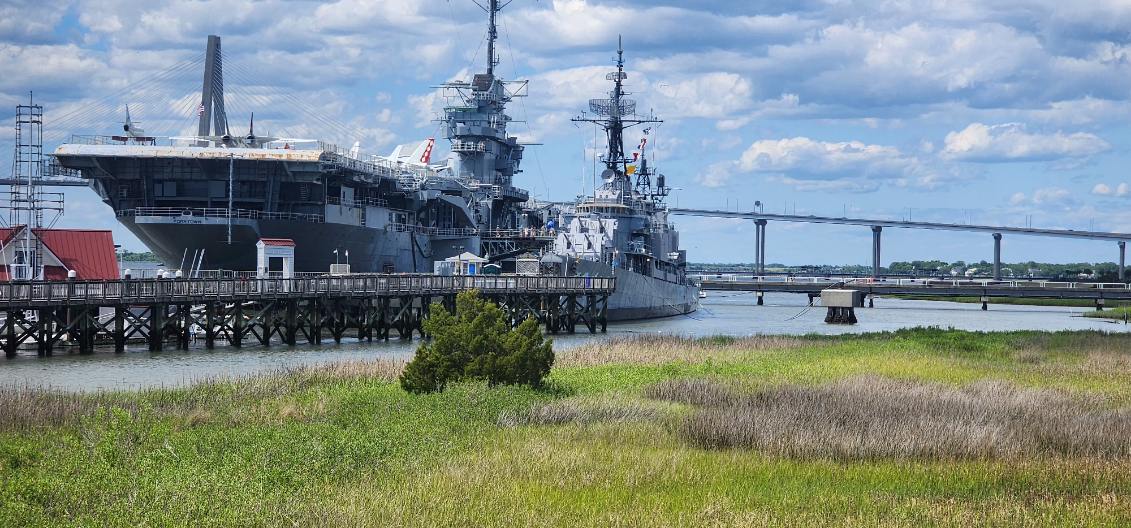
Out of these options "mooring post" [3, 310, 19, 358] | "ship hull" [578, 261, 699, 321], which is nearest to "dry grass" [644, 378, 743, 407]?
"mooring post" [3, 310, 19, 358]

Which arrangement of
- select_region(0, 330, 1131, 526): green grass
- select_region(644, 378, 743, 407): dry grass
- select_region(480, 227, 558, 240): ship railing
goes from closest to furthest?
select_region(0, 330, 1131, 526): green grass, select_region(644, 378, 743, 407): dry grass, select_region(480, 227, 558, 240): ship railing

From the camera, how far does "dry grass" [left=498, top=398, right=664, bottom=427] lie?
21.4m

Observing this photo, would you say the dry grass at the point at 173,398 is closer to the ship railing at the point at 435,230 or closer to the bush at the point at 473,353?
the bush at the point at 473,353

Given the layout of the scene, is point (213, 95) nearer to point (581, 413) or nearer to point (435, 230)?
point (435, 230)

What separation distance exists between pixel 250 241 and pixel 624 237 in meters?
22.8

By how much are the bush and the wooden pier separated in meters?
16.5

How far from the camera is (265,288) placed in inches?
1823

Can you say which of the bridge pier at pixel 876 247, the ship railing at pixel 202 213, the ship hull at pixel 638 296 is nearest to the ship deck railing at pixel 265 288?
the ship hull at pixel 638 296

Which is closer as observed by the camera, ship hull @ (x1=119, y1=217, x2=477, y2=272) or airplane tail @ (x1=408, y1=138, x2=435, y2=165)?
ship hull @ (x1=119, y1=217, x2=477, y2=272)

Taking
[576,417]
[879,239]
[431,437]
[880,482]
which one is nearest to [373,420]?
[431,437]

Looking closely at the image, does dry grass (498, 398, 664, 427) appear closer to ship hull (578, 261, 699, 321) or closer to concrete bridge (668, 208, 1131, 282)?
ship hull (578, 261, 699, 321)

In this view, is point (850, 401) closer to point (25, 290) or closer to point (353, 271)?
point (25, 290)

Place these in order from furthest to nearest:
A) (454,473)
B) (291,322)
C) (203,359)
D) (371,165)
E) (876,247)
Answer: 1. (876,247)
2. (371,165)
3. (291,322)
4. (203,359)
5. (454,473)

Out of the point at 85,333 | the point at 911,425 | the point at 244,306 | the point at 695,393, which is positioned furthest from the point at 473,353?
the point at 244,306
